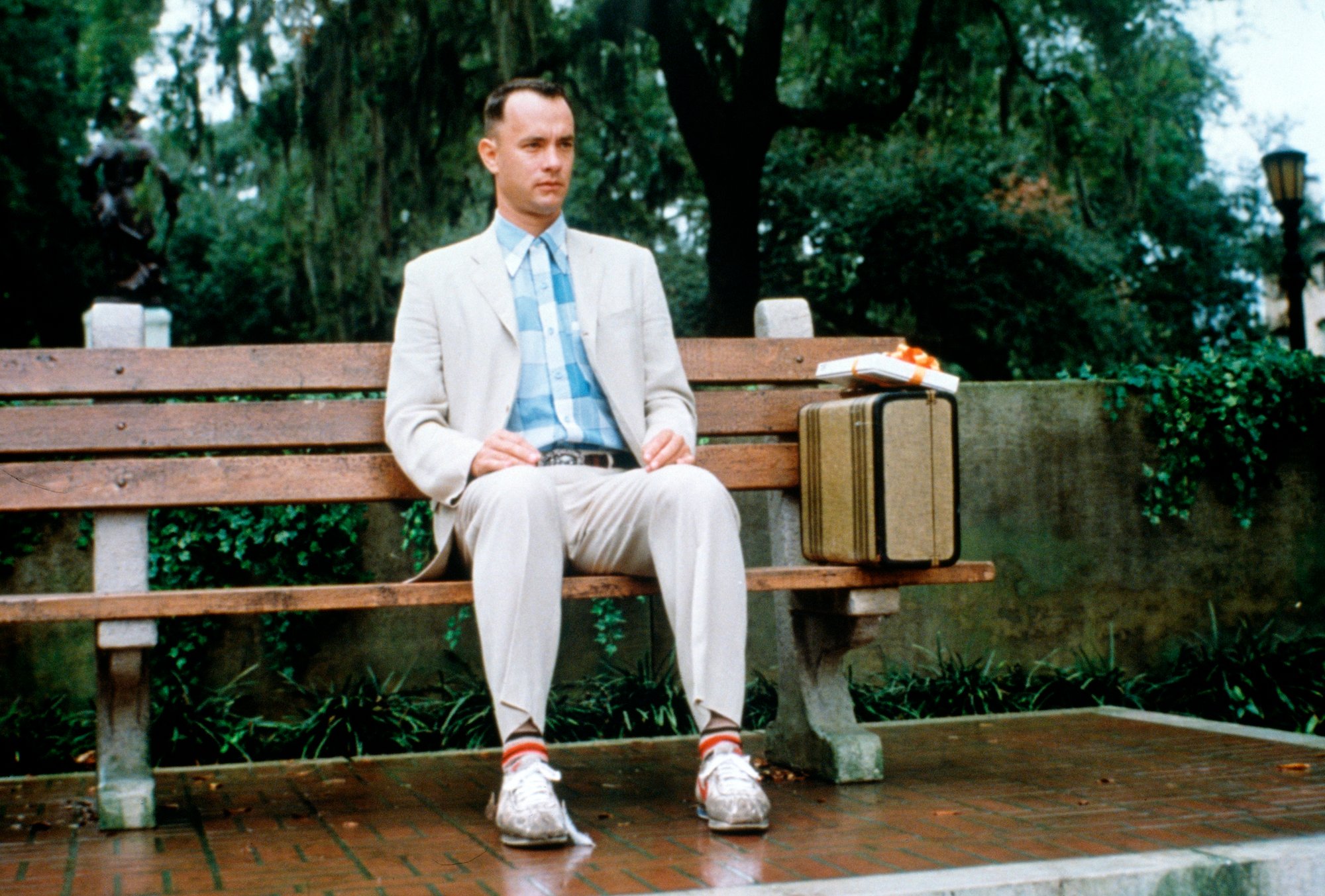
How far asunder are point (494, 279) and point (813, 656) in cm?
130

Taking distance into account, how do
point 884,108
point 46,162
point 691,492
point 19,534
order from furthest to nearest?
point 46,162 → point 884,108 → point 19,534 → point 691,492

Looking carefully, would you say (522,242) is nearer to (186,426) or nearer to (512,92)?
(512,92)

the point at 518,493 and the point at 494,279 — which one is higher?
the point at 494,279

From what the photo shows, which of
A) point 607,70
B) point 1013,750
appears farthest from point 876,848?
point 607,70

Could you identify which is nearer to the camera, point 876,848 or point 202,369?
point 876,848

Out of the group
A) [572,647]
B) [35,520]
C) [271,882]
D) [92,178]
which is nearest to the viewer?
[271,882]

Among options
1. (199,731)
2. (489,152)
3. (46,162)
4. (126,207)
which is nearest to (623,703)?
(199,731)

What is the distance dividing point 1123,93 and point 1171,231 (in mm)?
8635

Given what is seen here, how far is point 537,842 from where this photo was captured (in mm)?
2705

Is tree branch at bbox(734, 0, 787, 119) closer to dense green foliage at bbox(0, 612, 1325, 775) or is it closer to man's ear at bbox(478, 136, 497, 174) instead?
dense green foliage at bbox(0, 612, 1325, 775)

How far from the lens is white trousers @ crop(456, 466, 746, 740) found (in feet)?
9.22

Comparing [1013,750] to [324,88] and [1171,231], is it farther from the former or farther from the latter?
[1171,231]

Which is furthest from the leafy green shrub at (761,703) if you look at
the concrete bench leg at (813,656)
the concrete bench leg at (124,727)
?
the concrete bench leg at (124,727)

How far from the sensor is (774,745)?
383cm
